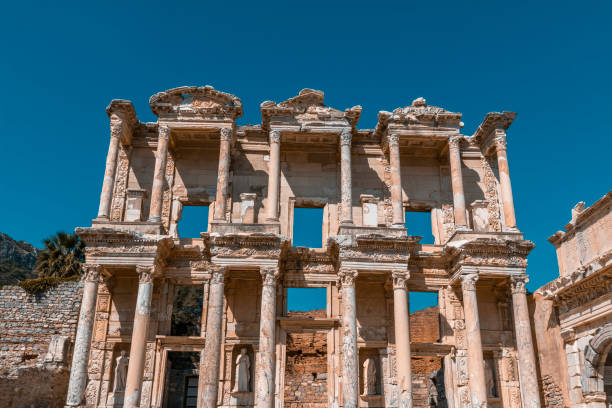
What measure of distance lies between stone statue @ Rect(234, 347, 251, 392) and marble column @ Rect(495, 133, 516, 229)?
8797 millimetres

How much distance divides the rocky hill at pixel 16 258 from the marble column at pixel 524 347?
28522 mm

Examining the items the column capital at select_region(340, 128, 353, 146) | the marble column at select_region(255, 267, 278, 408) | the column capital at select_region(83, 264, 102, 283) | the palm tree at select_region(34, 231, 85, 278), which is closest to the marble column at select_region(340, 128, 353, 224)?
the column capital at select_region(340, 128, 353, 146)

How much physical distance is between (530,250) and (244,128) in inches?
391

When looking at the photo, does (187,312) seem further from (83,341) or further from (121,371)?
(83,341)

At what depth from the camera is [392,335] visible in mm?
17203

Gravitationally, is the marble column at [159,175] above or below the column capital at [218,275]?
above

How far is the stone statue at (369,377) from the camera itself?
54.4 ft

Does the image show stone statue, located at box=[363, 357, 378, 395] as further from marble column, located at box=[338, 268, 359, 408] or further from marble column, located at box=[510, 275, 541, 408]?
marble column, located at box=[510, 275, 541, 408]

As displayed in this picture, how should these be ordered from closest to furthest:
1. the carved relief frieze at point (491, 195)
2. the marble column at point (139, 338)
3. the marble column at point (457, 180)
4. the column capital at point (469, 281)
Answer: the marble column at point (139, 338) → the column capital at point (469, 281) → the marble column at point (457, 180) → the carved relief frieze at point (491, 195)

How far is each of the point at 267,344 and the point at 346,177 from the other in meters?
5.65


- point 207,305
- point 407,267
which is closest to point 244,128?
point 207,305

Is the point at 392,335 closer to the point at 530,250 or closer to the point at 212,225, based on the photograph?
the point at 530,250

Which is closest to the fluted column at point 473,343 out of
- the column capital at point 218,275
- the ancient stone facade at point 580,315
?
the ancient stone facade at point 580,315

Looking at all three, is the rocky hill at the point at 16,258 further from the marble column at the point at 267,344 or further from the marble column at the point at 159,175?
the marble column at the point at 267,344
